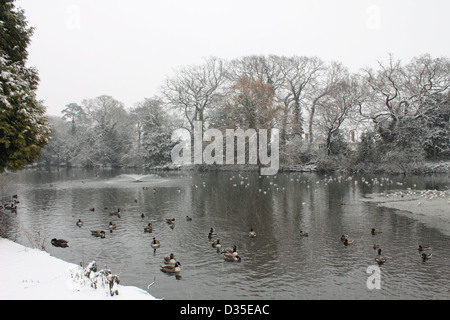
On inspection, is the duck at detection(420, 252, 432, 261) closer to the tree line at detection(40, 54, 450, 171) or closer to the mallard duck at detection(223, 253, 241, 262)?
the mallard duck at detection(223, 253, 241, 262)

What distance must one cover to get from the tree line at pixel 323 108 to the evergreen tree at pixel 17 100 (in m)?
31.2

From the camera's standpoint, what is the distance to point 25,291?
7.25 metres

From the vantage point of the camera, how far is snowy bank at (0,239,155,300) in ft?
23.3

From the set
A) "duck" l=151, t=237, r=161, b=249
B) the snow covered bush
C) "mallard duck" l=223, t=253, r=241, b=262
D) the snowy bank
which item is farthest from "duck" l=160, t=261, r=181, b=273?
"duck" l=151, t=237, r=161, b=249

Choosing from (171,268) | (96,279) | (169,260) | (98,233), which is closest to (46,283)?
(96,279)

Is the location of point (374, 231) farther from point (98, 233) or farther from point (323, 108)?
point (323, 108)

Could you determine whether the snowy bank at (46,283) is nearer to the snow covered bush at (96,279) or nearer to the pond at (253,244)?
the snow covered bush at (96,279)

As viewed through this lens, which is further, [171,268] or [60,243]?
[60,243]

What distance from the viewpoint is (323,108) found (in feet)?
152

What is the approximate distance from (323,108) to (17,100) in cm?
4141

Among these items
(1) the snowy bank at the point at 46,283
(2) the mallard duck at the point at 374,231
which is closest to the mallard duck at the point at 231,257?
(1) the snowy bank at the point at 46,283

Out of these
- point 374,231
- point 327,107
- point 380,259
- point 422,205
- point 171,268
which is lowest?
point 171,268

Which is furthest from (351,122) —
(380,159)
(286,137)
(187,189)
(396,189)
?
(187,189)

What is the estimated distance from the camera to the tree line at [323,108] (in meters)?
41.2
